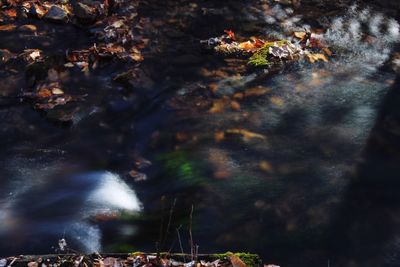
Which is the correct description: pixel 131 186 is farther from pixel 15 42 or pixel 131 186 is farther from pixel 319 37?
pixel 319 37

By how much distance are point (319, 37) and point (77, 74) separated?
191 inches

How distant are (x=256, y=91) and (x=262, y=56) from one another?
113cm

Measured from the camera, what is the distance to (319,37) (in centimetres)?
902

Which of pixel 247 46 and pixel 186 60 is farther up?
pixel 247 46

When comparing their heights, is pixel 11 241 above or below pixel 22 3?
below

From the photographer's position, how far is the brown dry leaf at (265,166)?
5926mm

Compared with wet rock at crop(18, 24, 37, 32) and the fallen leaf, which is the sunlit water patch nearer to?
the fallen leaf

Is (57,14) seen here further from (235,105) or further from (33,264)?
(33,264)

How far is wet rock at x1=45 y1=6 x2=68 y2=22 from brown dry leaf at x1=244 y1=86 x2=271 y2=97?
420 cm

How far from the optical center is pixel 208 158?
6.07 meters

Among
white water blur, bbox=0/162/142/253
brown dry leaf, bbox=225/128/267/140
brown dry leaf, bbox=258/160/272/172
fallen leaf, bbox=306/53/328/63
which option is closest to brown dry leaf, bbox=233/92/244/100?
brown dry leaf, bbox=225/128/267/140

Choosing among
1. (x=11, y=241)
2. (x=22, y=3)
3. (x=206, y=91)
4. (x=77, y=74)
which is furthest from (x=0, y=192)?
(x=22, y=3)

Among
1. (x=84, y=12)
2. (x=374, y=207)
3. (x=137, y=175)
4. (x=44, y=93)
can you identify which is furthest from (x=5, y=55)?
(x=374, y=207)

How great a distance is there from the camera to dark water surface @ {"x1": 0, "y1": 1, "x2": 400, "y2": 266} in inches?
196
